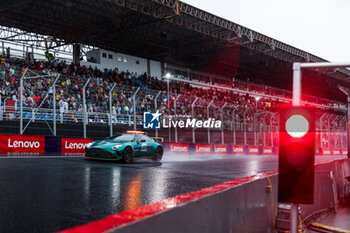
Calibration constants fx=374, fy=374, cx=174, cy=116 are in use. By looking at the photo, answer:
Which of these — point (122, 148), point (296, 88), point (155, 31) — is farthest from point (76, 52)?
point (296, 88)

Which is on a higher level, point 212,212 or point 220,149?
point 212,212

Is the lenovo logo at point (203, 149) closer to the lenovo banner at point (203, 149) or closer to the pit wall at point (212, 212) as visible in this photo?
the lenovo banner at point (203, 149)

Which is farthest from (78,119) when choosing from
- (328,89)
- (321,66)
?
(328,89)

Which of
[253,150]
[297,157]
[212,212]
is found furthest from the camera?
[253,150]

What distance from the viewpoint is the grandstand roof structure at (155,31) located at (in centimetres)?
2927

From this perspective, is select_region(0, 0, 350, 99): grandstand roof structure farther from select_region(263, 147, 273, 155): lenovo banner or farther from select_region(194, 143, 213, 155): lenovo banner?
select_region(263, 147, 273, 155): lenovo banner

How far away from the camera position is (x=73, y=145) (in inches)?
727

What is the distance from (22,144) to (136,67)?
2763 centimetres

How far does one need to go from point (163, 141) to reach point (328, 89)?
54.7 metres

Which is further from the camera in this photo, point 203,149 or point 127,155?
point 203,149

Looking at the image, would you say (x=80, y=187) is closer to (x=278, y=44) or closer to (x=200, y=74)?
(x=278, y=44)

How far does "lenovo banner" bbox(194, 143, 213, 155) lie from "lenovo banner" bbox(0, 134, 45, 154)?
10940 mm

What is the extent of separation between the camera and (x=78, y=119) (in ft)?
62.7

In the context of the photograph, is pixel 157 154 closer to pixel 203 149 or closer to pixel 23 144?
pixel 23 144
